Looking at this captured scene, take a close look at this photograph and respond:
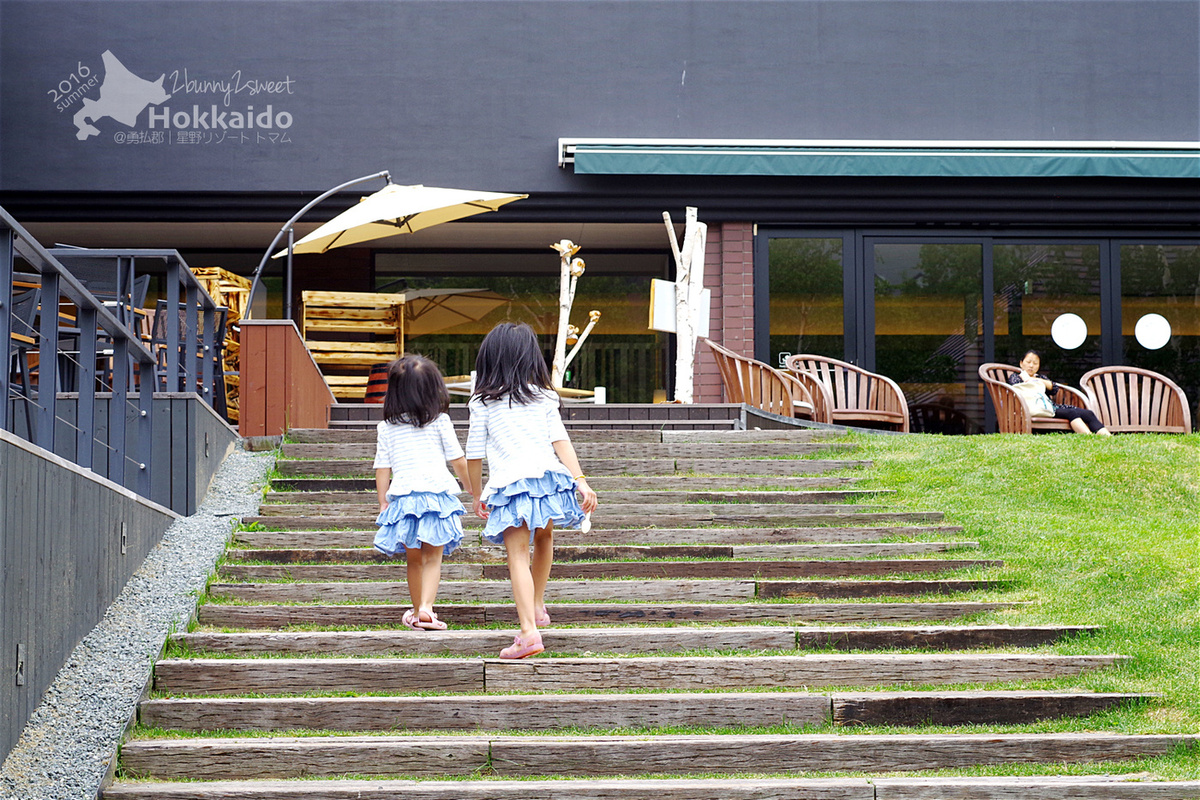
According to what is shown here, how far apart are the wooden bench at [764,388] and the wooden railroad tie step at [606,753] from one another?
18.7ft

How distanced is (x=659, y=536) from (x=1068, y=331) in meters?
8.59

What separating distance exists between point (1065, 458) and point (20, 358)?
22.0 feet

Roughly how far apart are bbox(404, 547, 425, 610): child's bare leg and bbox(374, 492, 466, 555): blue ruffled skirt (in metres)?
0.05

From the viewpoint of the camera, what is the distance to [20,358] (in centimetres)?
634

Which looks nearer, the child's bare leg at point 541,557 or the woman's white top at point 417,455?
the child's bare leg at point 541,557

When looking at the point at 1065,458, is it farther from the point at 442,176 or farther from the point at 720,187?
the point at 442,176

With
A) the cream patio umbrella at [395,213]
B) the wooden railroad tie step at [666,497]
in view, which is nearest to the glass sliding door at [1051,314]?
the cream patio umbrella at [395,213]

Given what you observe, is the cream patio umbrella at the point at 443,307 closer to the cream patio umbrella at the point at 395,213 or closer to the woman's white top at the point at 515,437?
the cream patio umbrella at the point at 395,213

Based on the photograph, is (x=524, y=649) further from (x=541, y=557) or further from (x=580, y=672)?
(x=541, y=557)

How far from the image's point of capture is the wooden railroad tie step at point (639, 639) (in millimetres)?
5023

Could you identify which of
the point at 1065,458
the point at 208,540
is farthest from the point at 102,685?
the point at 1065,458

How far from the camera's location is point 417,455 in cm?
523

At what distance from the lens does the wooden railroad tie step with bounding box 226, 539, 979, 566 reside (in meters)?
6.27

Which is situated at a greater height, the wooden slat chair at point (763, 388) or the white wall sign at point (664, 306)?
the white wall sign at point (664, 306)
